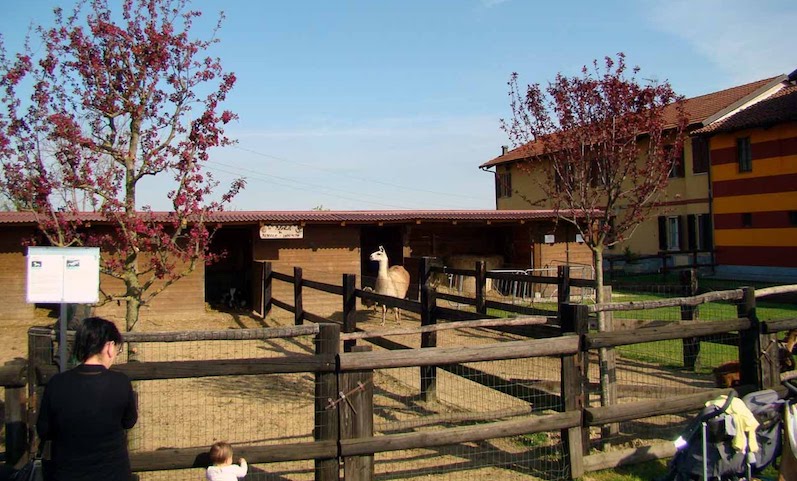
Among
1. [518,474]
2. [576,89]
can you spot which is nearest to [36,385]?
[518,474]

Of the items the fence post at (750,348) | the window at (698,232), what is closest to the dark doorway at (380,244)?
the fence post at (750,348)

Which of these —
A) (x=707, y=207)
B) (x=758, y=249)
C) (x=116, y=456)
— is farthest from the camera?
(x=707, y=207)

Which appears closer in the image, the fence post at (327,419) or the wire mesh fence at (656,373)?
the fence post at (327,419)

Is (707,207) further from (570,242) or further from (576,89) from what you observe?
(576,89)

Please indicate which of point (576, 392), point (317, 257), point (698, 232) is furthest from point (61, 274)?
point (698, 232)

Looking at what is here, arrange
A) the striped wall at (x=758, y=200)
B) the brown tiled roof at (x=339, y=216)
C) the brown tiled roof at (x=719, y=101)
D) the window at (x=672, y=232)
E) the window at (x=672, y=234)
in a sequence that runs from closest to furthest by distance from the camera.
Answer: the brown tiled roof at (x=339, y=216) → the striped wall at (x=758, y=200) → the brown tiled roof at (x=719, y=101) → the window at (x=672, y=232) → the window at (x=672, y=234)

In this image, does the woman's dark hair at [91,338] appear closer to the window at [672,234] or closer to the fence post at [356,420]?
the fence post at [356,420]

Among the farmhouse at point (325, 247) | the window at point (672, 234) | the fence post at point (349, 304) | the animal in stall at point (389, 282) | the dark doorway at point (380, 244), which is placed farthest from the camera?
the window at point (672, 234)

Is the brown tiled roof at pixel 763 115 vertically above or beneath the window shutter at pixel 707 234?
above

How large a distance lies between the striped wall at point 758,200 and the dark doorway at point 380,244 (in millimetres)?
14074

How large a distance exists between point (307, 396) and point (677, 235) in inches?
943

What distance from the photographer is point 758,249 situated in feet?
76.7

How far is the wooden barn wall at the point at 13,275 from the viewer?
1385 cm

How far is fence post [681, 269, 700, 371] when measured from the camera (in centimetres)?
898
